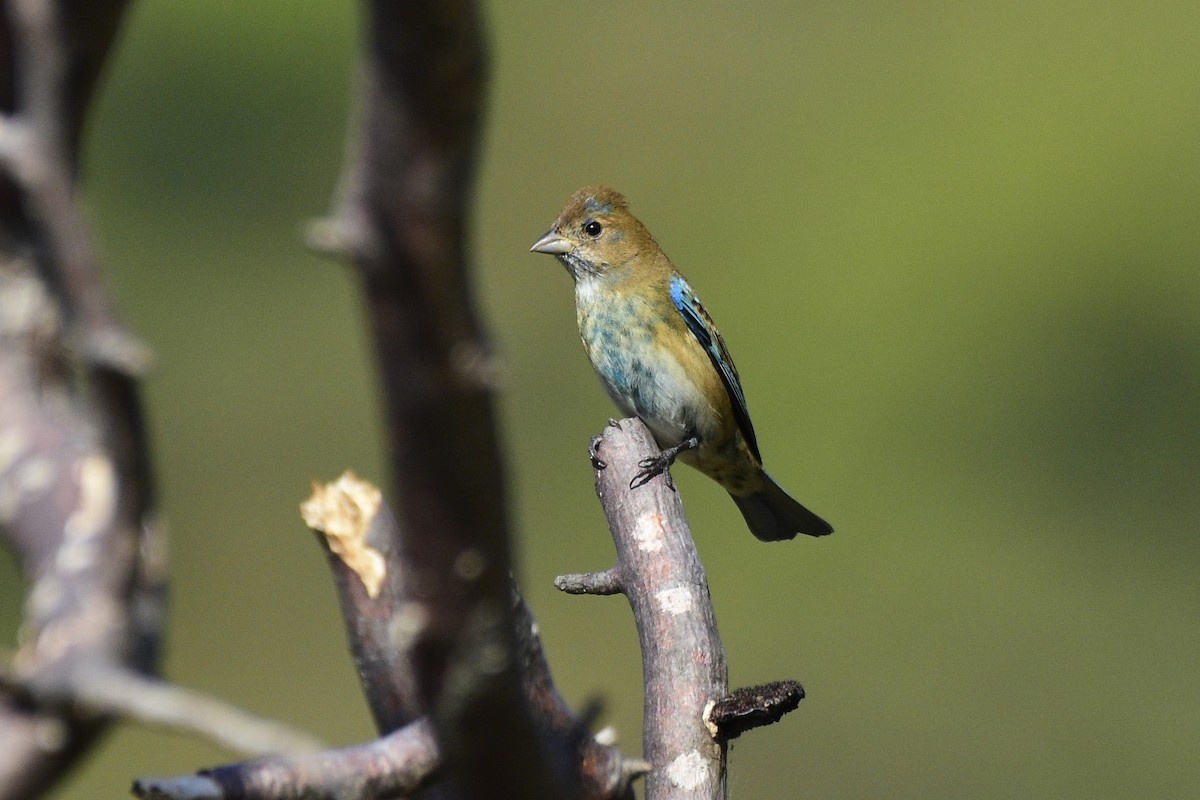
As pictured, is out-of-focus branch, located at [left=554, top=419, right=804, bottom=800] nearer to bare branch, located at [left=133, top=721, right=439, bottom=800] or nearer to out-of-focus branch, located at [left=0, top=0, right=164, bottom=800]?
bare branch, located at [left=133, top=721, right=439, bottom=800]

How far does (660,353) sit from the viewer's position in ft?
9.92

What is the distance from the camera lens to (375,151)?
2.09 ft

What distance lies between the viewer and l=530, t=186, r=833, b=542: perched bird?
3.03 m

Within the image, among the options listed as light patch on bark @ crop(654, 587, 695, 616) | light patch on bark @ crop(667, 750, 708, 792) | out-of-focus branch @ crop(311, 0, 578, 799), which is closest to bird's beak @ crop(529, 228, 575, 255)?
light patch on bark @ crop(654, 587, 695, 616)

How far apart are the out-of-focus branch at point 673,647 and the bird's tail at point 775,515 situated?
41.1 inches

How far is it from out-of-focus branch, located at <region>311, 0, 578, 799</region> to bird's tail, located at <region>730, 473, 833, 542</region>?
7.81 ft

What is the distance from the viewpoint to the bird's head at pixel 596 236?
317cm

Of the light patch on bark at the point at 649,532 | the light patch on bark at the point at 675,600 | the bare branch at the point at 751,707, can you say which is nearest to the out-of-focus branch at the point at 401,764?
the bare branch at the point at 751,707

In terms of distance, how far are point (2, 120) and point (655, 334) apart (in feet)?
7.57

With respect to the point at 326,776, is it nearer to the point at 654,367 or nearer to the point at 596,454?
the point at 596,454

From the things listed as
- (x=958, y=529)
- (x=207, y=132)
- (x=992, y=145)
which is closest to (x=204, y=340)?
(x=207, y=132)

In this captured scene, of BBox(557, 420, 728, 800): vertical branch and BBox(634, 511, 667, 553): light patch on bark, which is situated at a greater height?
BBox(634, 511, 667, 553): light patch on bark

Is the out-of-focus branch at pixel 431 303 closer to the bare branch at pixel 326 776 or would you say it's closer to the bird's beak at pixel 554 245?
the bare branch at pixel 326 776

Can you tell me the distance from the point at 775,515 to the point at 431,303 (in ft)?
8.52
